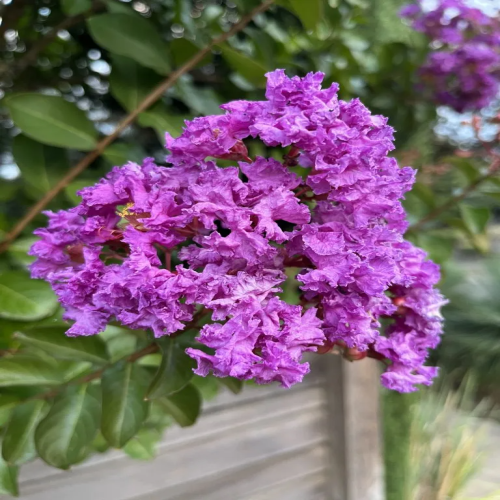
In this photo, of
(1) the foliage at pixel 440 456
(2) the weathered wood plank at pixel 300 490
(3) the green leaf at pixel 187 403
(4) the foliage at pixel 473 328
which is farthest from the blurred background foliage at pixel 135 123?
(4) the foliage at pixel 473 328

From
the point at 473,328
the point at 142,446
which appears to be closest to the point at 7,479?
the point at 142,446

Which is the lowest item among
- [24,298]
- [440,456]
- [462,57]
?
[440,456]

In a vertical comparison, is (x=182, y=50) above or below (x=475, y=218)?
above

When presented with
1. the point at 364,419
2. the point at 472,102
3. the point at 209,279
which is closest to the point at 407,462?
the point at 364,419

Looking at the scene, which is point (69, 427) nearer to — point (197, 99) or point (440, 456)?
point (197, 99)

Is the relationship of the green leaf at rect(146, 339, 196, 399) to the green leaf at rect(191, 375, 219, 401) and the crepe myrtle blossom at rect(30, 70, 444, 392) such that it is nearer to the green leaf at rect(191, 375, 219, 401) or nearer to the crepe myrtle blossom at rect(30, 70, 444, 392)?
the crepe myrtle blossom at rect(30, 70, 444, 392)

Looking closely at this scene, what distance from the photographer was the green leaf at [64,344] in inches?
17.6

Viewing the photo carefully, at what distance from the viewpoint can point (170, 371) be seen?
15.9 inches

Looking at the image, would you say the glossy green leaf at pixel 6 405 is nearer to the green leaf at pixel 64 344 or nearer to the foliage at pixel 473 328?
the green leaf at pixel 64 344

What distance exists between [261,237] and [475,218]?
1.81 ft

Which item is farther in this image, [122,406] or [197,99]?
[197,99]

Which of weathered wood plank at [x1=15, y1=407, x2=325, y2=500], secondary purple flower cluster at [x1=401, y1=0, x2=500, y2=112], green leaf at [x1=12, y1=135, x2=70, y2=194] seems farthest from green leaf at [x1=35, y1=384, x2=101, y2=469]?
secondary purple flower cluster at [x1=401, y1=0, x2=500, y2=112]

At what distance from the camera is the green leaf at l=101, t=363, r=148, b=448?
0.45 meters

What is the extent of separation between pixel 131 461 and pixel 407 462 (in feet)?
1.93
